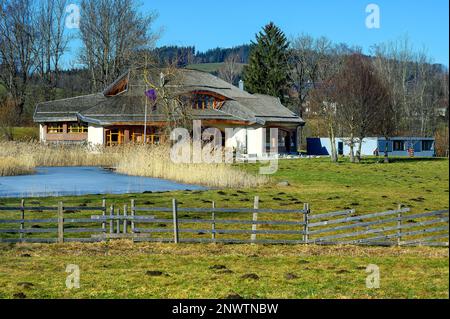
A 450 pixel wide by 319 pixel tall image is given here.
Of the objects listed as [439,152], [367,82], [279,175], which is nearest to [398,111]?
[439,152]

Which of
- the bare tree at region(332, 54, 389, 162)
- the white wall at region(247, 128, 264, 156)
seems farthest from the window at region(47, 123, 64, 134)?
the bare tree at region(332, 54, 389, 162)

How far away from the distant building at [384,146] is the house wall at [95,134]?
→ 2502cm

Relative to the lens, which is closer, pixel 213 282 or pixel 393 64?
pixel 213 282

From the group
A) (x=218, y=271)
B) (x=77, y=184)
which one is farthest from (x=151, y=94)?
(x=218, y=271)

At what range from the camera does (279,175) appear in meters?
41.0

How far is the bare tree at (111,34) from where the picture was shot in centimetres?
7744

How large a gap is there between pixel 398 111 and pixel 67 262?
7441 centimetres

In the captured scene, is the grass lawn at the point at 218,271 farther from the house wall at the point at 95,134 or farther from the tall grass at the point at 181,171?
the house wall at the point at 95,134

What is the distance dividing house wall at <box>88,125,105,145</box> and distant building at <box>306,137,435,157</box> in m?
25.0

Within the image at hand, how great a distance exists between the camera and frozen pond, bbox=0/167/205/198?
28719 mm

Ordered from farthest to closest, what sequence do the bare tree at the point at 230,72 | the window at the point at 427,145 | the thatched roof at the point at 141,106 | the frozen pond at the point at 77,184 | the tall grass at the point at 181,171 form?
the bare tree at the point at 230,72 < the window at the point at 427,145 < the thatched roof at the point at 141,106 < the tall grass at the point at 181,171 < the frozen pond at the point at 77,184

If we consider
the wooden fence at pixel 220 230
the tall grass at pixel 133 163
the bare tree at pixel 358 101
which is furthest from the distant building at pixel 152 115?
the wooden fence at pixel 220 230

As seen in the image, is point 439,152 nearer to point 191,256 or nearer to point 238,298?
point 191,256

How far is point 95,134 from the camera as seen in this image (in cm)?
6341
